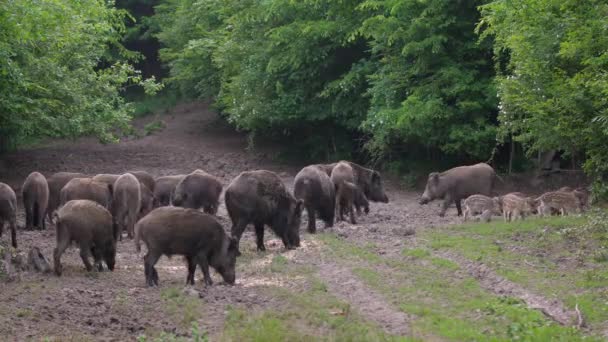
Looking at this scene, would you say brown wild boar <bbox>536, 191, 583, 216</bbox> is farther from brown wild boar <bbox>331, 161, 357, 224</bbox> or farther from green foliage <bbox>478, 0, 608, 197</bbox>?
brown wild boar <bbox>331, 161, 357, 224</bbox>

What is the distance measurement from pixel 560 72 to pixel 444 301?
6839 mm

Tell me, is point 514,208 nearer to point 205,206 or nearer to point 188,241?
point 205,206

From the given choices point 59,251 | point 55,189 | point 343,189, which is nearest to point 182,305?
point 59,251

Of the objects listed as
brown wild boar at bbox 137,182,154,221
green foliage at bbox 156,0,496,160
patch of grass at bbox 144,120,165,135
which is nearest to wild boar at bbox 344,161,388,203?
green foliage at bbox 156,0,496,160

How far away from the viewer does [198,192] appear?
19.7 m

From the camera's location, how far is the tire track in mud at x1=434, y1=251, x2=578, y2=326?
11.0m

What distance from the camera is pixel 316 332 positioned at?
10.6m

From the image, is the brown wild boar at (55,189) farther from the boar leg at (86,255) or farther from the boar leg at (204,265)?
the boar leg at (204,265)

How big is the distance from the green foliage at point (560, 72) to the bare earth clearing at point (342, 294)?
1.82m

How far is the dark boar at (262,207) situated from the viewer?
54.4 feet

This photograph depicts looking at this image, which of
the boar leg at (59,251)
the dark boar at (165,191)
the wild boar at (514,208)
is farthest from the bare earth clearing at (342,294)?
the dark boar at (165,191)

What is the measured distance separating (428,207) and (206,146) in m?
15.7

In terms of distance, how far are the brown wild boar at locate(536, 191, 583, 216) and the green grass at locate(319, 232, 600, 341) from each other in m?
4.67

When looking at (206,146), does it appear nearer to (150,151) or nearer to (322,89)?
(150,151)
